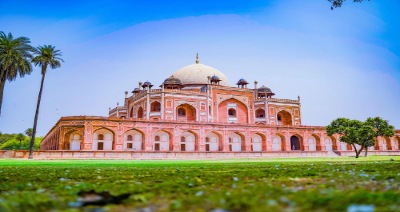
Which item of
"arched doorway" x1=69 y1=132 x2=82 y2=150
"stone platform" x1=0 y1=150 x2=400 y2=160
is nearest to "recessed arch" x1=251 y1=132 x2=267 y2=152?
"stone platform" x1=0 y1=150 x2=400 y2=160

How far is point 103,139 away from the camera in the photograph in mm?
40750

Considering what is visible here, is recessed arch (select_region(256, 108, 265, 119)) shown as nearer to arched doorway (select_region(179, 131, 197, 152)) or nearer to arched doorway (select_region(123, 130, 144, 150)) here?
arched doorway (select_region(179, 131, 197, 152))

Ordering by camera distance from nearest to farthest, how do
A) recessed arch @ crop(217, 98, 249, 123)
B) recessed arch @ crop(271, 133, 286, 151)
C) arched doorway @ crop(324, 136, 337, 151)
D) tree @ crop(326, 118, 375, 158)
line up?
tree @ crop(326, 118, 375, 158) → recessed arch @ crop(271, 133, 286, 151) → arched doorway @ crop(324, 136, 337, 151) → recessed arch @ crop(217, 98, 249, 123)

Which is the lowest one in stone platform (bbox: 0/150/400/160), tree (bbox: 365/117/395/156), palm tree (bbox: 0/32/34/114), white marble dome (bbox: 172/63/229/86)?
stone platform (bbox: 0/150/400/160)

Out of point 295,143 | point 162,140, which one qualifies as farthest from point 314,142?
point 162,140

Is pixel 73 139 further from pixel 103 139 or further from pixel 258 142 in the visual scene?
pixel 258 142

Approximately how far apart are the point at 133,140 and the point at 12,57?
17938 mm

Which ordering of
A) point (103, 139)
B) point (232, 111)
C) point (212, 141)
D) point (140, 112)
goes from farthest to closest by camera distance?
point (232, 111) < point (140, 112) < point (212, 141) < point (103, 139)

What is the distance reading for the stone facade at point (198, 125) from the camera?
130 feet

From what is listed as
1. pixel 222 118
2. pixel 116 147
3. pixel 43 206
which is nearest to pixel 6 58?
pixel 116 147

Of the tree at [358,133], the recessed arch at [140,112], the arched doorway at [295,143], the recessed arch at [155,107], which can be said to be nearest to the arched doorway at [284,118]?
the arched doorway at [295,143]

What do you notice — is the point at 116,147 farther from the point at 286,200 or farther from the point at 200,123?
the point at 286,200

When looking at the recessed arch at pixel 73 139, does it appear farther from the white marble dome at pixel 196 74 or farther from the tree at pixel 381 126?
the tree at pixel 381 126

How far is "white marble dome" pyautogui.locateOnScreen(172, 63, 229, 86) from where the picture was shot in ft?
188
